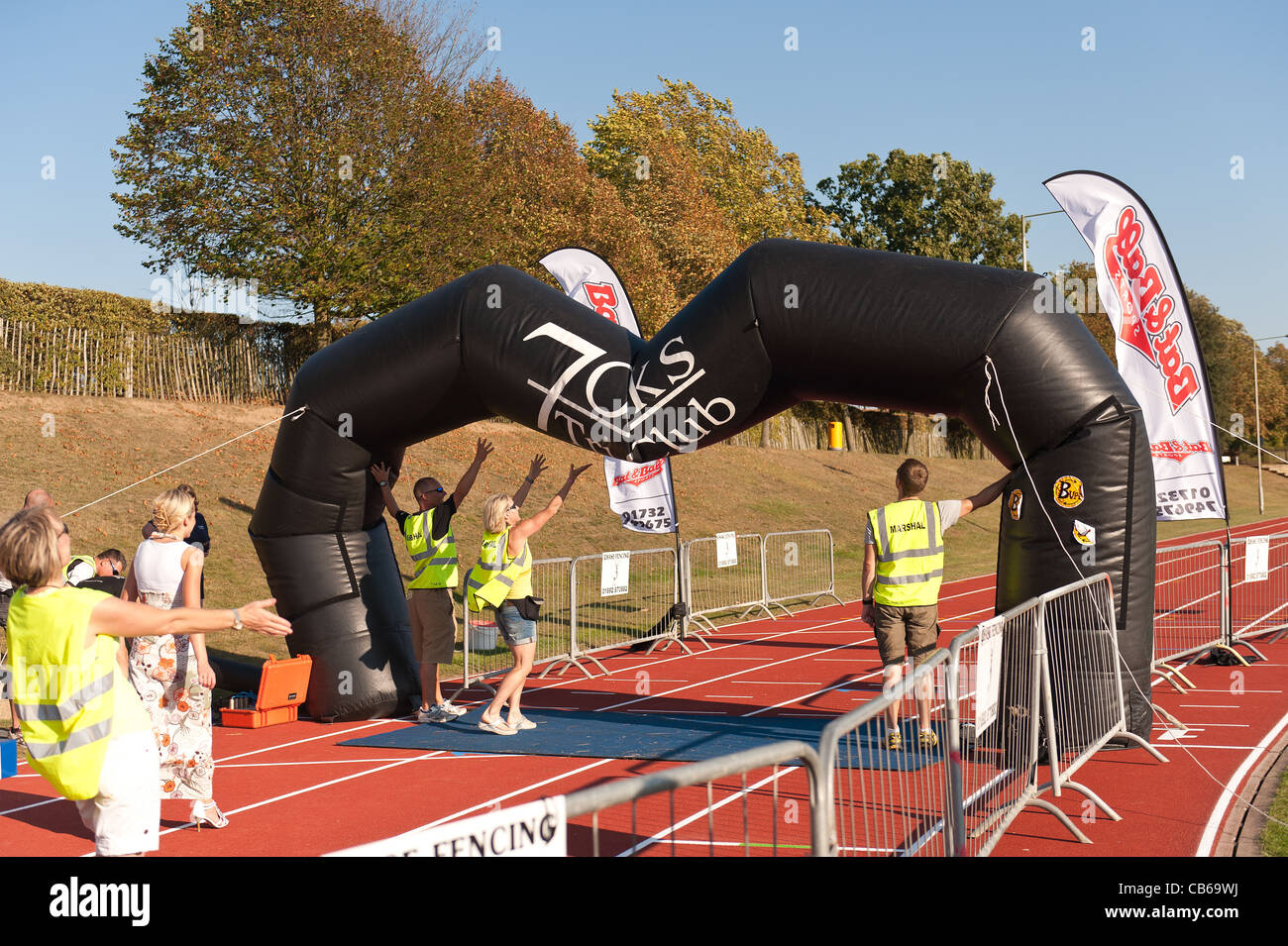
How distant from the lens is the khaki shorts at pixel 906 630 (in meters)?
7.57

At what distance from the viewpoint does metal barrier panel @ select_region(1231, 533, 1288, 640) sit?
530 inches

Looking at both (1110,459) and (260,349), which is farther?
(260,349)

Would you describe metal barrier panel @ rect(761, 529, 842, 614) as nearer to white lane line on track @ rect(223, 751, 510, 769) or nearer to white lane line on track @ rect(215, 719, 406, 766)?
white lane line on track @ rect(215, 719, 406, 766)

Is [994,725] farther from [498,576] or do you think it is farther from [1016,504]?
[498,576]

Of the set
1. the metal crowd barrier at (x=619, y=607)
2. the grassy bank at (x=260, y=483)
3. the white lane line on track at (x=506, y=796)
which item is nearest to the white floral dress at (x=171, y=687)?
the white lane line on track at (x=506, y=796)

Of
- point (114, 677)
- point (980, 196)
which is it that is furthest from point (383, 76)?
point (980, 196)

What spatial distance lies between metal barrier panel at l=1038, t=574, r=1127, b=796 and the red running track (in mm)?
313

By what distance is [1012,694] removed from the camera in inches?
249

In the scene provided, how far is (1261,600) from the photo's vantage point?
53.1 feet

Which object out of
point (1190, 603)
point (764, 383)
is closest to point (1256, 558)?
point (1190, 603)

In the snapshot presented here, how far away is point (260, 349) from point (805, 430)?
23738mm

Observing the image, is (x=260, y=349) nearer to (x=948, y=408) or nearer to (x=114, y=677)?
(x=948, y=408)

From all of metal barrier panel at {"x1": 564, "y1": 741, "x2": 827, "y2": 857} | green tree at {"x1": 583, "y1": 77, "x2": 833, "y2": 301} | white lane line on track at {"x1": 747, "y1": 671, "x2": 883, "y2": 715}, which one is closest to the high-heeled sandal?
metal barrier panel at {"x1": 564, "y1": 741, "x2": 827, "y2": 857}
